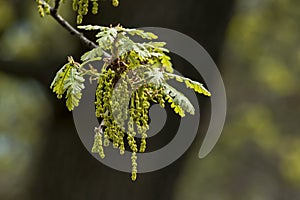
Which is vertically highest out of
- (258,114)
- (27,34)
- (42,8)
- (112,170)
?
(258,114)

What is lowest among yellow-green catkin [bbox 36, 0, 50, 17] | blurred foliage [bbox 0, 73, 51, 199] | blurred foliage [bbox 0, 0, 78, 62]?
blurred foliage [bbox 0, 73, 51, 199]

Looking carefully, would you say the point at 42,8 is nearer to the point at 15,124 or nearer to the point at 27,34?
the point at 27,34

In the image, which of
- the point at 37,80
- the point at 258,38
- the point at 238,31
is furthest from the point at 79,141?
the point at 258,38

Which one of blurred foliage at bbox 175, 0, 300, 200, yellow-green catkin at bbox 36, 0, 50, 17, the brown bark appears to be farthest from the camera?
blurred foliage at bbox 175, 0, 300, 200

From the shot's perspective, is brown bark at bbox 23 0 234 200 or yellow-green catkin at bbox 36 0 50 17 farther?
brown bark at bbox 23 0 234 200

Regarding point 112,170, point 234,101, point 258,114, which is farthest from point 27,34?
point 234,101

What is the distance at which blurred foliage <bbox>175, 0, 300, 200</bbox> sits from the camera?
16.1 ft

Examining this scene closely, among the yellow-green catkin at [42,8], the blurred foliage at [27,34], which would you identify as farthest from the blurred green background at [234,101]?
the yellow-green catkin at [42,8]

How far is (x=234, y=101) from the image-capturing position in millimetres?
5805

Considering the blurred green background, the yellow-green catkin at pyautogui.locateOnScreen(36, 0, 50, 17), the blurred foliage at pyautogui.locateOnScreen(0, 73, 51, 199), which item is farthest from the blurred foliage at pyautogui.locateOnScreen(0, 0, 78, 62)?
the yellow-green catkin at pyautogui.locateOnScreen(36, 0, 50, 17)

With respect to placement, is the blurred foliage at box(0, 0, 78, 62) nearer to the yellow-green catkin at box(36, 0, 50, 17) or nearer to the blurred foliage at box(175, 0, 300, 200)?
the blurred foliage at box(175, 0, 300, 200)

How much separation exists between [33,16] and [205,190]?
3.83 meters

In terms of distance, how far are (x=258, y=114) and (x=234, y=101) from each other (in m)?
0.39

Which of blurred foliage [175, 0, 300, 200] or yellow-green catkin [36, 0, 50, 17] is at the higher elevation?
blurred foliage [175, 0, 300, 200]
